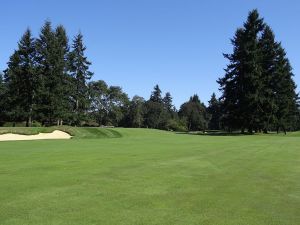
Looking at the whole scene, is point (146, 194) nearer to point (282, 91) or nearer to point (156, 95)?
point (282, 91)

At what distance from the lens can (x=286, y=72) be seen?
7231cm

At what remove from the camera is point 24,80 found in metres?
65.3

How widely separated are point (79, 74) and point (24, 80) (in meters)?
16.3

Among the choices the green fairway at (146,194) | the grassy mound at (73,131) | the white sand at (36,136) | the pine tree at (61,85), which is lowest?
the green fairway at (146,194)

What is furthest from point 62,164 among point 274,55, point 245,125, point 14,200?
point 274,55

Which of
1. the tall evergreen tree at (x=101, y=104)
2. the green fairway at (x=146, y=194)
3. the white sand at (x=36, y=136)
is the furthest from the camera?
the tall evergreen tree at (x=101, y=104)

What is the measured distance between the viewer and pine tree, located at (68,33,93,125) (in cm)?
7812

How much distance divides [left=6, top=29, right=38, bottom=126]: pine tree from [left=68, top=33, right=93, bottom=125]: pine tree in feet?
39.3

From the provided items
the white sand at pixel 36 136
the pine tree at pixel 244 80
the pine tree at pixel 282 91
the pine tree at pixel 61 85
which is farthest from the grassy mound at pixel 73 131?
the pine tree at pixel 282 91

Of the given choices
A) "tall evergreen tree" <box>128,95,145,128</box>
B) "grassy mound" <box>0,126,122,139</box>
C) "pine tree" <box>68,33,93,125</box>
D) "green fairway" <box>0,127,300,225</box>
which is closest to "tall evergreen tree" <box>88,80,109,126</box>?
"tall evergreen tree" <box>128,95,145,128</box>

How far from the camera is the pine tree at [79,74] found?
78.1 meters

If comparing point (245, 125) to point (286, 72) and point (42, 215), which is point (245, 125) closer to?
point (286, 72)

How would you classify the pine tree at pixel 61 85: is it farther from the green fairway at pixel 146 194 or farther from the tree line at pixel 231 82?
the green fairway at pixel 146 194

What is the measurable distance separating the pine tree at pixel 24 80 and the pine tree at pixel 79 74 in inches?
472
